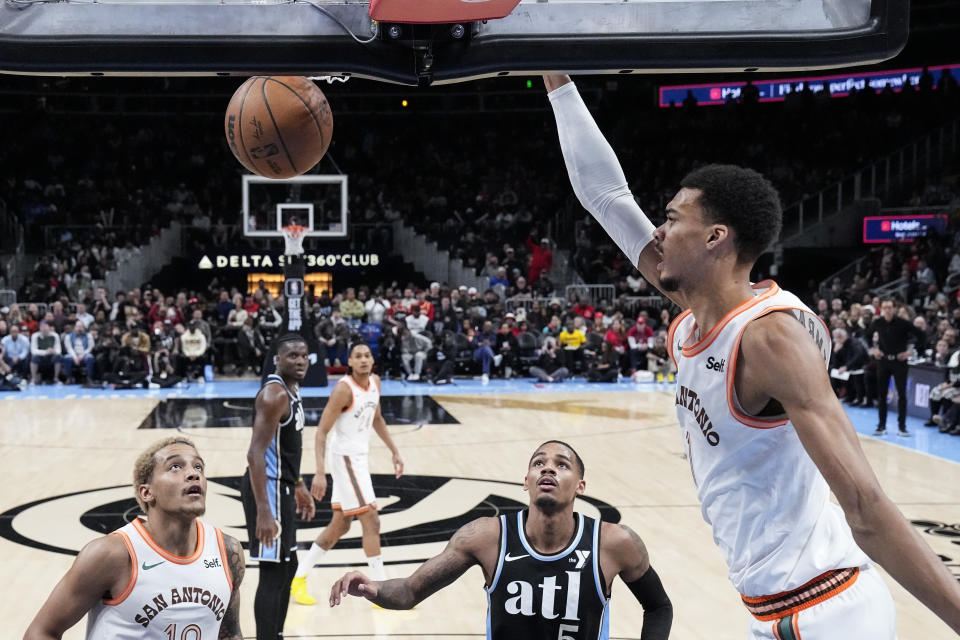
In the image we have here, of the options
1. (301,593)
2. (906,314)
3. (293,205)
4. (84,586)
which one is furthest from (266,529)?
(293,205)

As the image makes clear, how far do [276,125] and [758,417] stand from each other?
2.14 meters

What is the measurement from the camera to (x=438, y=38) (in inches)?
102

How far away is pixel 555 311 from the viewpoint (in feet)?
64.8

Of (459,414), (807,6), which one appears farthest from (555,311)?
(807,6)

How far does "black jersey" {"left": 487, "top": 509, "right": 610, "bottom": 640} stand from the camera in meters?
3.32

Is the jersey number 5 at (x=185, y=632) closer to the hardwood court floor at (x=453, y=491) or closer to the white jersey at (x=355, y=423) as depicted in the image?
the hardwood court floor at (x=453, y=491)

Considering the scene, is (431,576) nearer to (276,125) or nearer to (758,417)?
(758,417)

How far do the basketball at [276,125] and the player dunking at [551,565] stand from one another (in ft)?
4.51

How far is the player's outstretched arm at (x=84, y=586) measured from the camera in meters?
2.99

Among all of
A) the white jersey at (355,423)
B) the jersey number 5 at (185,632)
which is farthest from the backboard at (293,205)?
the jersey number 5 at (185,632)

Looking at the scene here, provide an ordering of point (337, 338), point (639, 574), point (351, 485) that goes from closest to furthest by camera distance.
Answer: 1. point (639, 574)
2. point (351, 485)
3. point (337, 338)

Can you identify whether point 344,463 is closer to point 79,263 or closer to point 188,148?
point 79,263

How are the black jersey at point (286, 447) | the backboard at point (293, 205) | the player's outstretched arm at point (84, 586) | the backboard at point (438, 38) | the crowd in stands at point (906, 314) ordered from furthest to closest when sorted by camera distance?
the backboard at point (293, 205), the crowd in stands at point (906, 314), the black jersey at point (286, 447), the player's outstretched arm at point (84, 586), the backboard at point (438, 38)

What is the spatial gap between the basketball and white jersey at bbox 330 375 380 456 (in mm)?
2909
